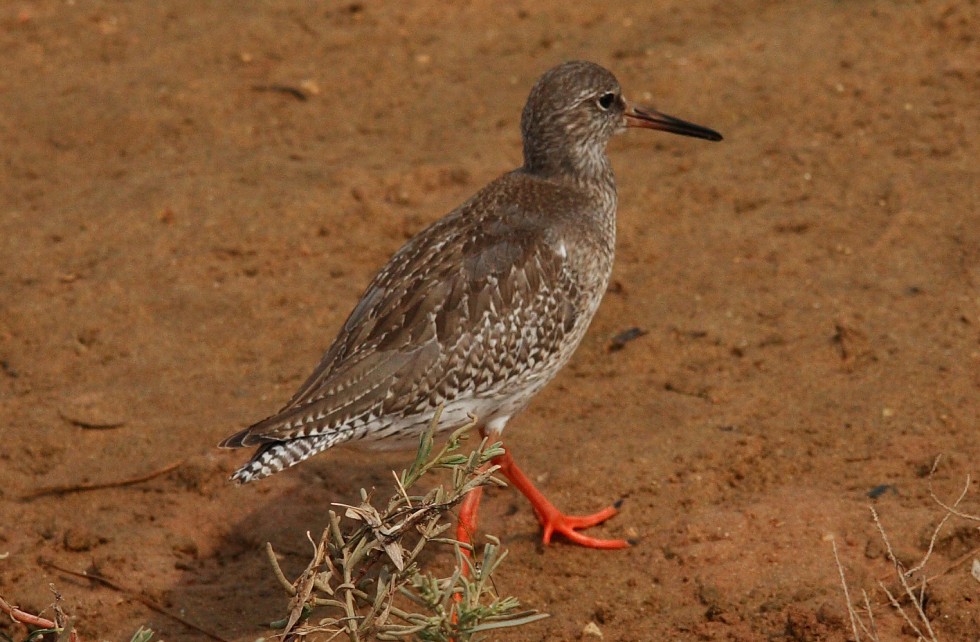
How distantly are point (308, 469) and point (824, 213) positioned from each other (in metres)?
4.36

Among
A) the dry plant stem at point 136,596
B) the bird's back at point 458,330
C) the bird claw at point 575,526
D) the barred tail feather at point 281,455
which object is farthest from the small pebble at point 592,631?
the dry plant stem at point 136,596

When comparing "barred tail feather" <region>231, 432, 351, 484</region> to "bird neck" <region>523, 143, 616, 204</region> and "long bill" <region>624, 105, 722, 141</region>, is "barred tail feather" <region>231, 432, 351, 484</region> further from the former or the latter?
"long bill" <region>624, 105, 722, 141</region>

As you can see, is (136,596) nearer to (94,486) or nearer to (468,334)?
(94,486)

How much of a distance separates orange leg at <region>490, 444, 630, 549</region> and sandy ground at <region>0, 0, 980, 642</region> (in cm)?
9

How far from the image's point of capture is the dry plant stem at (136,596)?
6535 mm

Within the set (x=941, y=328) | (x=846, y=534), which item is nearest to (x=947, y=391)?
(x=941, y=328)

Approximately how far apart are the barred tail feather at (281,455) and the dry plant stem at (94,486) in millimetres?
1409

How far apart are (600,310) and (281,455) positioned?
3267 mm

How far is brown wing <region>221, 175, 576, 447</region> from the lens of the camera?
6637mm

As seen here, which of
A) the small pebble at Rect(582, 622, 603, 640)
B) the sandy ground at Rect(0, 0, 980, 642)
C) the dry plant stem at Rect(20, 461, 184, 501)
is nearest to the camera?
the small pebble at Rect(582, 622, 603, 640)

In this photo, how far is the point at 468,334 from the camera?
688 cm

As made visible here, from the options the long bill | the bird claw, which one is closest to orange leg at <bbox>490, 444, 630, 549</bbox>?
the bird claw

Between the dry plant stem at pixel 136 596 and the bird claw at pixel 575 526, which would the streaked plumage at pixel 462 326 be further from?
the dry plant stem at pixel 136 596

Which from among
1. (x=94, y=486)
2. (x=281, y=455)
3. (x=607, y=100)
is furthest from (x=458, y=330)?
(x=94, y=486)
